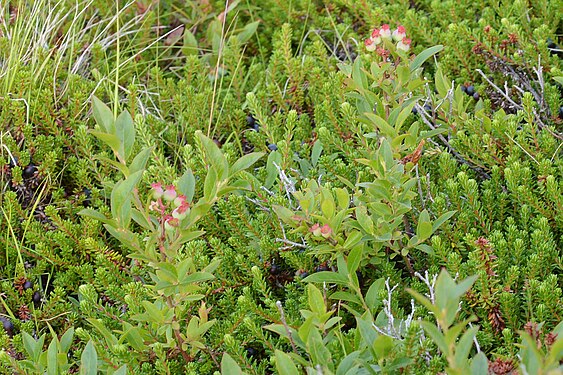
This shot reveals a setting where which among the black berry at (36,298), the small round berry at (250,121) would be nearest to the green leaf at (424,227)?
the small round berry at (250,121)

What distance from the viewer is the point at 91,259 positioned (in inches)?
114

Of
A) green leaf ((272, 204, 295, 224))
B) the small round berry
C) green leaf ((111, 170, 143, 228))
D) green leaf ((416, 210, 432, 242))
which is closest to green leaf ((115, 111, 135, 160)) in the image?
green leaf ((111, 170, 143, 228))

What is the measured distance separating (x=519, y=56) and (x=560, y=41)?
0.44m

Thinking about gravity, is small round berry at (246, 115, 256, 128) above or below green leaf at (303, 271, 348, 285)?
below

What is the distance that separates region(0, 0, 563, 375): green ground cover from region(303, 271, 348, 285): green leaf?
19mm

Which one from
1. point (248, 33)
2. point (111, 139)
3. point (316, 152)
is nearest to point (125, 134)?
point (111, 139)

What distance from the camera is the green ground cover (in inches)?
82.7

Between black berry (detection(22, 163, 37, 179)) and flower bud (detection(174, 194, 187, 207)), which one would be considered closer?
flower bud (detection(174, 194, 187, 207))

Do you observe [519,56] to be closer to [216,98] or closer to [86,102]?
[216,98]

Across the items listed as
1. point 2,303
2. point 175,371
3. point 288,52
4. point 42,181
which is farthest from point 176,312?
point 288,52

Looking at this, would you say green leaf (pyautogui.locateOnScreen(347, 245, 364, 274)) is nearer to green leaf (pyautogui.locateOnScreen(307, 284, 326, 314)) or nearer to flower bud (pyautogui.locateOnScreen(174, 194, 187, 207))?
green leaf (pyautogui.locateOnScreen(307, 284, 326, 314))

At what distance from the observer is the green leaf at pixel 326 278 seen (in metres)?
2.26

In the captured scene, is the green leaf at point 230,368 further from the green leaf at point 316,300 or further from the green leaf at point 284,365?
the green leaf at point 316,300

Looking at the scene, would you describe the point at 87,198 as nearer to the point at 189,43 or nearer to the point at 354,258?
the point at 189,43
